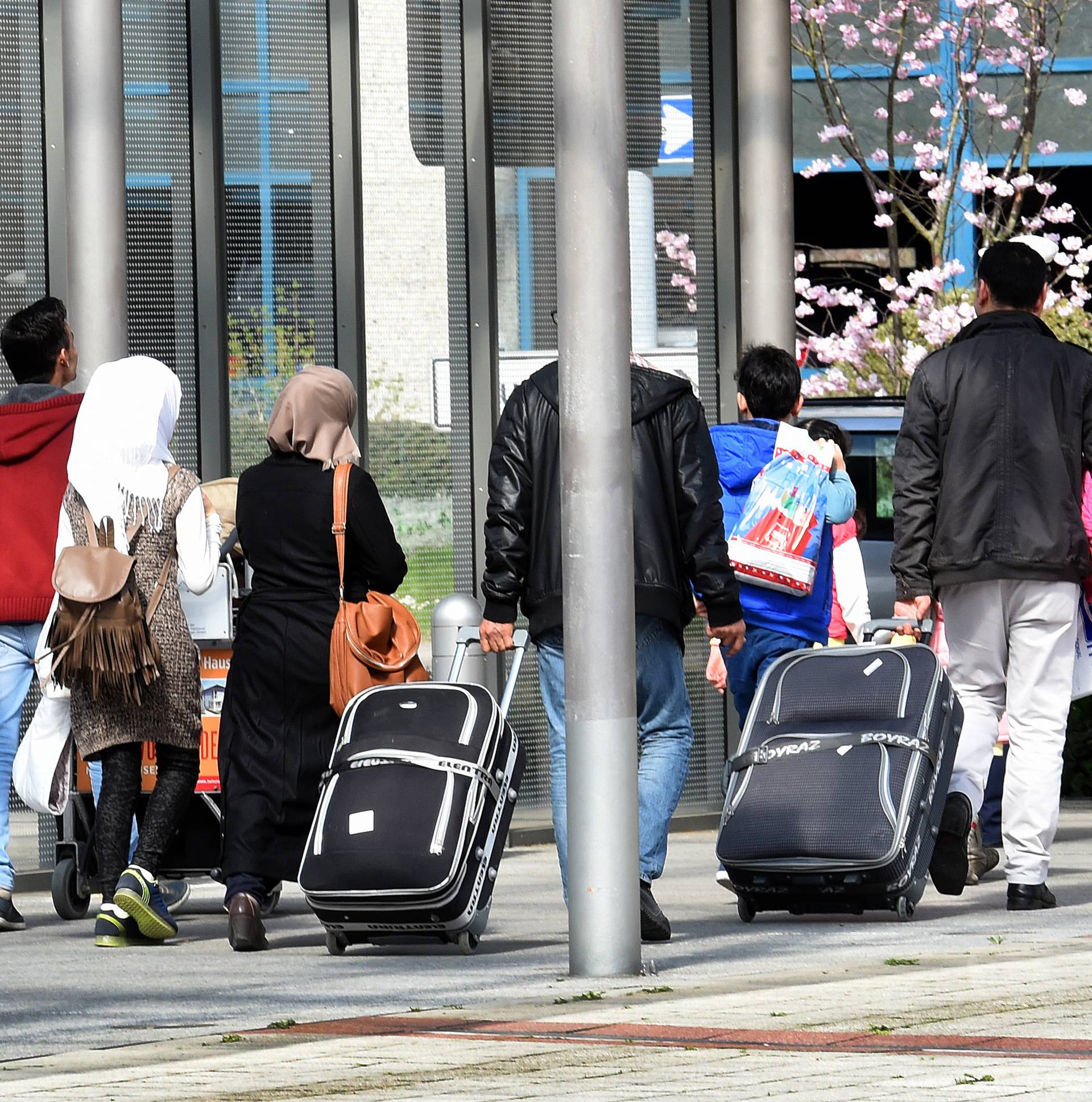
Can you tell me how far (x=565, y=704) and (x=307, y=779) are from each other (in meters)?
1.21

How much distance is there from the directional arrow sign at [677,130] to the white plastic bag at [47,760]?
15.3 feet

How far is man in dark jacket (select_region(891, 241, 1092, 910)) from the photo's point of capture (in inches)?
310

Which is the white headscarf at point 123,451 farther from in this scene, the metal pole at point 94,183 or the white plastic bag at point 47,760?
the metal pole at point 94,183

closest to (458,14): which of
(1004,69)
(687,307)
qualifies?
(687,307)

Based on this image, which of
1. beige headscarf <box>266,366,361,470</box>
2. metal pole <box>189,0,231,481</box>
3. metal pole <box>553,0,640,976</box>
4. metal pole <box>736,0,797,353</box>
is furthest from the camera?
metal pole <box>736,0,797,353</box>

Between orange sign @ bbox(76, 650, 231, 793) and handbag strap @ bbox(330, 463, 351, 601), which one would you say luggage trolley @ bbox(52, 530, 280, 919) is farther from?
handbag strap @ bbox(330, 463, 351, 601)

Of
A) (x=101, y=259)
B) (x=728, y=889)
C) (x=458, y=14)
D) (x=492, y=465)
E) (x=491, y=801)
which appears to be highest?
(x=458, y=14)

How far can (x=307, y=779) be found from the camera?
7.45 metres

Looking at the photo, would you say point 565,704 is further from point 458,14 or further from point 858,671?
point 458,14

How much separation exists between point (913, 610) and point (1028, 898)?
955 mm

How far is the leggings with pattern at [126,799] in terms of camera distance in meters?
7.65

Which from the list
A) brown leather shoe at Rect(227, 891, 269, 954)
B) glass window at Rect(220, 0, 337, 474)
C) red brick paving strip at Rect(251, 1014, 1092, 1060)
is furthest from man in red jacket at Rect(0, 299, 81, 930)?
red brick paving strip at Rect(251, 1014, 1092, 1060)

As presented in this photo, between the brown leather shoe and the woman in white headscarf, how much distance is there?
0.35 metres

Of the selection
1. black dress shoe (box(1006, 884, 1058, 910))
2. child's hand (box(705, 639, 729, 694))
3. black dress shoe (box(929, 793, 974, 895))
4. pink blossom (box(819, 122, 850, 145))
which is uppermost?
pink blossom (box(819, 122, 850, 145))
